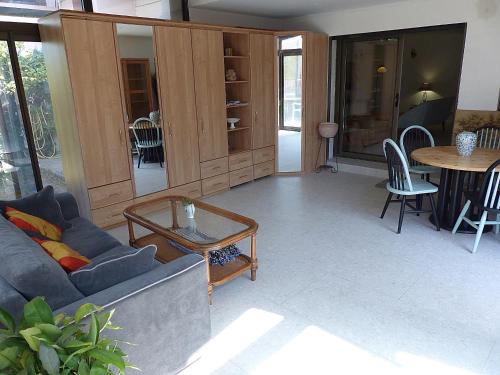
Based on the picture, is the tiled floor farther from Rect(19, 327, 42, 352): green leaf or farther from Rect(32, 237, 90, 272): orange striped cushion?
Rect(19, 327, 42, 352): green leaf

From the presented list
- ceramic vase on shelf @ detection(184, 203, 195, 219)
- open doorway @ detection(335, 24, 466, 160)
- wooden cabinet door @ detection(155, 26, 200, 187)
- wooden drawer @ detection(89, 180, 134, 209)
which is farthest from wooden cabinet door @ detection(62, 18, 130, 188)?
open doorway @ detection(335, 24, 466, 160)

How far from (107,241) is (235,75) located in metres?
3.23

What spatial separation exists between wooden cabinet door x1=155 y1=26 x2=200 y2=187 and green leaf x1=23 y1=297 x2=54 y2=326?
324cm

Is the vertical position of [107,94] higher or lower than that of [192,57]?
lower

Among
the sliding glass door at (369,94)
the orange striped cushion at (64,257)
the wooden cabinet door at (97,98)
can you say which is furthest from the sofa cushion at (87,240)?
the sliding glass door at (369,94)

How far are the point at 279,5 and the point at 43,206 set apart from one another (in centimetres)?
390

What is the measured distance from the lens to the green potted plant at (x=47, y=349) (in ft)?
3.36

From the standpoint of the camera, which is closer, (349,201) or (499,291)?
(499,291)

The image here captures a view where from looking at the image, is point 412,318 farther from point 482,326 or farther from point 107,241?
point 107,241

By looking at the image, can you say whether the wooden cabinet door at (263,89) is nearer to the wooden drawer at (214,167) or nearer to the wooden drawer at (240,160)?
the wooden drawer at (240,160)

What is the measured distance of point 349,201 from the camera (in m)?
4.54

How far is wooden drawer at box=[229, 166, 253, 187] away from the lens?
16.8 ft

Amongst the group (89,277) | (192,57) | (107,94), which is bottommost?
(89,277)

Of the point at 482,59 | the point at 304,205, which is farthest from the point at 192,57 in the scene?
the point at 482,59
